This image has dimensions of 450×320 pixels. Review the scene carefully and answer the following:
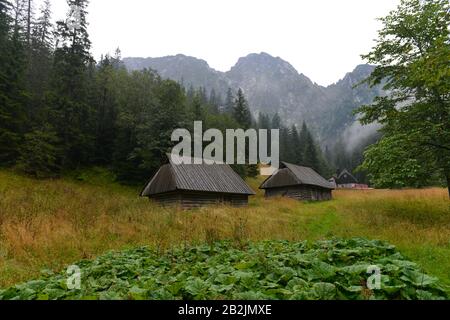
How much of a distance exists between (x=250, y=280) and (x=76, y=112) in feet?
132

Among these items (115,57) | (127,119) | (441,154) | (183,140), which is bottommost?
(441,154)

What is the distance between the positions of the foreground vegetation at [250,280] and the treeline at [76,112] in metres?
32.6

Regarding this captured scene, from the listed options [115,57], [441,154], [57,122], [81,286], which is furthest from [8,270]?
[115,57]

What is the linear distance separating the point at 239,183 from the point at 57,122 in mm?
24322

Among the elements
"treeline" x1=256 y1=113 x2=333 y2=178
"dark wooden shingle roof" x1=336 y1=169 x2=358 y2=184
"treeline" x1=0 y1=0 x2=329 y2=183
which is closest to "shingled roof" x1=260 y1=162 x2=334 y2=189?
"treeline" x1=0 y1=0 x2=329 y2=183

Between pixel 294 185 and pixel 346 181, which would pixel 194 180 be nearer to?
pixel 294 185

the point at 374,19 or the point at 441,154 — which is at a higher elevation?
the point at 374,19

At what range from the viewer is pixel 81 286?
5477 mm

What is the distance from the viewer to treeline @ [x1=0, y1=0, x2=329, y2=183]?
35.6 metres

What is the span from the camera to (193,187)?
25375 millimetres

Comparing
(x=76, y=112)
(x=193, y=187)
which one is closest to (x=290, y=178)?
(x=193, y=187)

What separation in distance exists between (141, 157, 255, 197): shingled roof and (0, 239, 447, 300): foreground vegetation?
17.3 m

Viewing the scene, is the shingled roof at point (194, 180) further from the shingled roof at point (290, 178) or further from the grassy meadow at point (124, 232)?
the shingled roof at point (290, 178)
